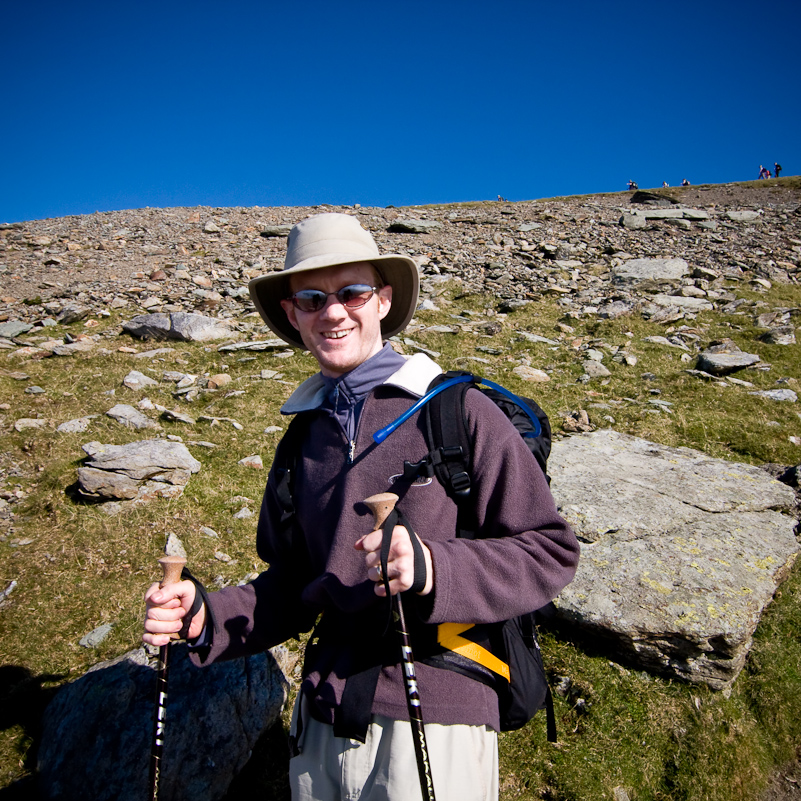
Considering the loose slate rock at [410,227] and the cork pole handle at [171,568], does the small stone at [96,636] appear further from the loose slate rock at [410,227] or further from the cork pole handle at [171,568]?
the loose slate rock at [410,227]

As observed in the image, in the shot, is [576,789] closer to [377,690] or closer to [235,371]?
[377,690]

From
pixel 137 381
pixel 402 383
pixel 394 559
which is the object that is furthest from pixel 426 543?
pixel 137 381

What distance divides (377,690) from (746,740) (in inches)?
129

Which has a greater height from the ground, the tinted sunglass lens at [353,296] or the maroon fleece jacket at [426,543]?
the tinted sunglass lens at [353,296]

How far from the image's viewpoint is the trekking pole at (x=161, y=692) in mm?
2090

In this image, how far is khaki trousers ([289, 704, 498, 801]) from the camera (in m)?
1.96

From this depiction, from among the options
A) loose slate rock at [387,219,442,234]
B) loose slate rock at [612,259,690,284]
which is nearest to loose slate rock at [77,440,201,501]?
loose slate rock at [612,259,690,284]

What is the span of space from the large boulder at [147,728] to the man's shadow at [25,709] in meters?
0.13

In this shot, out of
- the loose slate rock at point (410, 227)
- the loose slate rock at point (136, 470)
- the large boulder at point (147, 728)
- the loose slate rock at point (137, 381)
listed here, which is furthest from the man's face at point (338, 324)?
the loose slate rock at point (410, 227)

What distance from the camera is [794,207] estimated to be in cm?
2677

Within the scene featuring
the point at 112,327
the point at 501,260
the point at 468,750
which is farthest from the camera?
the point at 501,260

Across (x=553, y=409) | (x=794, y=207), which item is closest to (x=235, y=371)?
(x=553, y=409)

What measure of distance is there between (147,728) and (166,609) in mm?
2083

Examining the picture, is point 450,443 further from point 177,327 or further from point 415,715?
point 177,327
